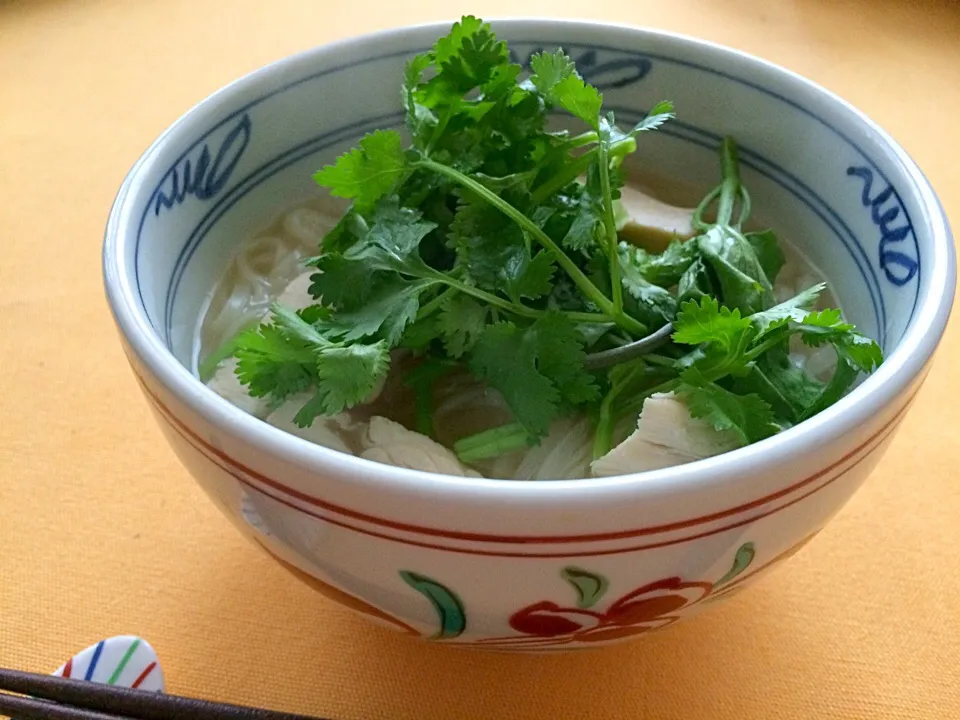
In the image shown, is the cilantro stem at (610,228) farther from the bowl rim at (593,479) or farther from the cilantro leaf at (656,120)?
the bowl rim at (593,479)

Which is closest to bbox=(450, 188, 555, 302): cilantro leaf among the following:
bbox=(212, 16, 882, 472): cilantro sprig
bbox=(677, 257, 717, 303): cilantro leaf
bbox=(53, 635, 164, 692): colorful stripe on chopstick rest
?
bbox=(212, 16, 882, 472): cilantro sprig

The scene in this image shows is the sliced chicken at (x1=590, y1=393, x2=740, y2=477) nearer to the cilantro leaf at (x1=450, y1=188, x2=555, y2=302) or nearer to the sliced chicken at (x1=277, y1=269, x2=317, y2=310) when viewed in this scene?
the cilantro leaf at (x1=450, y1=188, x2=555, y2=302)

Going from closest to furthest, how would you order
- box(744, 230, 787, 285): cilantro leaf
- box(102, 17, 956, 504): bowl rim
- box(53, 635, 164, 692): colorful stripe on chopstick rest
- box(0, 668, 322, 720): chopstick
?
box(102, 17, 956, 504): bowl rim < box(0, 668, 322, 720): chopstick < box(53, 635, 164, 692): colorful stripe on chopstick rest < box(744, 230, 787, 285): cilantro leaf

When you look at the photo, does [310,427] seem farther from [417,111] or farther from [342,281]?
[417,111]

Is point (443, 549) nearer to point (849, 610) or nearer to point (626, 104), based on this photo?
point (849, 610)

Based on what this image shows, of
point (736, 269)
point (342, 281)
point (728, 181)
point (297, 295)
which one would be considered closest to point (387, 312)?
point (342, 281)
